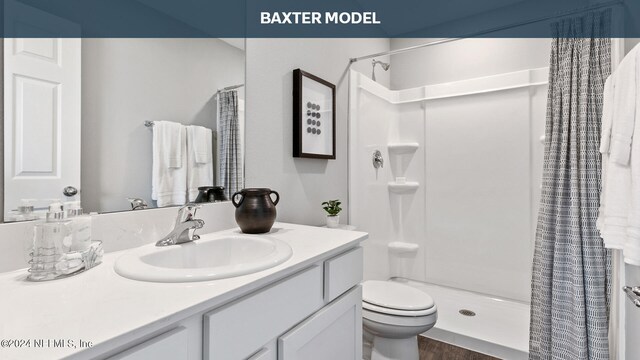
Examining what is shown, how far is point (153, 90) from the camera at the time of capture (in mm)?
1049

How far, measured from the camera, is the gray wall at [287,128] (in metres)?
1.48

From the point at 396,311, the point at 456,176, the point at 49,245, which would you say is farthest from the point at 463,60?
the point at 49,245

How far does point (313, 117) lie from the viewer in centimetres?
182

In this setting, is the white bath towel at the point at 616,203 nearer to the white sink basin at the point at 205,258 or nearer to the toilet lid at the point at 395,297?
the toilet lid at the point at 395,297

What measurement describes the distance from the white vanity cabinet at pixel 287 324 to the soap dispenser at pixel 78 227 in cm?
42

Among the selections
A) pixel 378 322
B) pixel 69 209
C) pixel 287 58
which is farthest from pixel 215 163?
pixel 378 322

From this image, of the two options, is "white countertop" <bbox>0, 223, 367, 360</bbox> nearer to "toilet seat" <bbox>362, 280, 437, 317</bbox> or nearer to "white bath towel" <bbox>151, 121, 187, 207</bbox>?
"white bath towel" <bbox>151, 121, 187, 207</bbox>

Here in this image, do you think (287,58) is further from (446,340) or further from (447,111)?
(446,340)

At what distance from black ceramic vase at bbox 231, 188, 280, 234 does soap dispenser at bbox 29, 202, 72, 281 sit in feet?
1.78

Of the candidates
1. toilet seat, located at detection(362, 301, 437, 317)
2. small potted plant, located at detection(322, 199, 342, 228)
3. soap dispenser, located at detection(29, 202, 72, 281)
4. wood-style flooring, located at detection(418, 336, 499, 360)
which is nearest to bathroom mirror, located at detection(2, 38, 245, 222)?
soap dispenser, located at detection(29, 202, 72, 281)

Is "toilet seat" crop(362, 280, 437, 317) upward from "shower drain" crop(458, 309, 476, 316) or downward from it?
upward

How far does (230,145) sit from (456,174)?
1984 mm

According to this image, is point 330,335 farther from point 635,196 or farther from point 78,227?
point 635,196

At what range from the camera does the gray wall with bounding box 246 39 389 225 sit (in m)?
1.48
